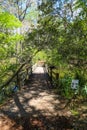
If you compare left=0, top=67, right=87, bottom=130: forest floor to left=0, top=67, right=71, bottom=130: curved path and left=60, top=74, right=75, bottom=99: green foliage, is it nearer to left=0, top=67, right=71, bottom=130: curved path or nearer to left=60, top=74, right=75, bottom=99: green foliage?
left=0, top=67, right=71, bottom=130: curved path

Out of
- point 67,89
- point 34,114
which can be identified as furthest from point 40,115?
point 67,89

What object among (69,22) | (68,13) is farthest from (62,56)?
(68,13)

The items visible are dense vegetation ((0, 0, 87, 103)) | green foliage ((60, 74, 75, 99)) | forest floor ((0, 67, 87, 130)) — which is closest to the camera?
forest floor ((0, 67, 87, 130))

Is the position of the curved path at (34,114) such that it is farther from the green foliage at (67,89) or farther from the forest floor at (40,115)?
the green foliage at (67,89)

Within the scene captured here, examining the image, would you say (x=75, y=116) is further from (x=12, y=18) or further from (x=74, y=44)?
(x=12, y=18)

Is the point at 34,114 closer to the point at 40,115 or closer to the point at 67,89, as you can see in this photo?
the point at 40,115

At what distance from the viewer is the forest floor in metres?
7.15

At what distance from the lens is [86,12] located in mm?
8820

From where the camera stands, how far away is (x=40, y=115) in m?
8.12

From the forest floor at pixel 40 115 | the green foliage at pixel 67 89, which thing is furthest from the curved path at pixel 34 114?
the green foliage at pixel 67 89

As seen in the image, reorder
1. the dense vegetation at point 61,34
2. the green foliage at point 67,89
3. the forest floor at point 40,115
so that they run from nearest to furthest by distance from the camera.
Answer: the forest floor at point 40,115 → the dense vegetation at point 61,34 → the green foliage at point 67,89

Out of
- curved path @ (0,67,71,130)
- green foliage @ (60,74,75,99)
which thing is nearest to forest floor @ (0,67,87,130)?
curved path @ (0,67,71,130)

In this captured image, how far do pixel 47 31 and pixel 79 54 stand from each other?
2.90 meters

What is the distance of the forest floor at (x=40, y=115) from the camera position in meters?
7.15
